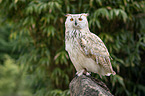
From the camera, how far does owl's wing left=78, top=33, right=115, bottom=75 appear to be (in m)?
1.37

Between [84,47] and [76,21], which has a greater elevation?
[76,21]

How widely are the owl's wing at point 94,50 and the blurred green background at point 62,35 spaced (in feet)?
2.95

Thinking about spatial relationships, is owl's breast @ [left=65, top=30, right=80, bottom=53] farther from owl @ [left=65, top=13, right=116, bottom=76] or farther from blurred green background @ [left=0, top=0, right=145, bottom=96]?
blurred green background @ [left=0, top=0, right=145, bottom=96]

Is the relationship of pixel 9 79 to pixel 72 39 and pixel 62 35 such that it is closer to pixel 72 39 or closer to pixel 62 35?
pixel 62 35

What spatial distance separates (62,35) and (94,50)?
3.86 feet

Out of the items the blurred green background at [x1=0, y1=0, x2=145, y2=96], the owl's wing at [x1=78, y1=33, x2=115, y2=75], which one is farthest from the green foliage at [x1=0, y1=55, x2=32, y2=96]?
the owl's wing at [x1=78, y1=33, x2=115, y2=75]

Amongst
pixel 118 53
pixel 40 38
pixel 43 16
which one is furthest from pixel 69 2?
pixel 118 53

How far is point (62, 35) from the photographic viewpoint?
249 centimetres

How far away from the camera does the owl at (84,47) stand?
1.37 metres

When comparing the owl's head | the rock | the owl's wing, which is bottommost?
the rock

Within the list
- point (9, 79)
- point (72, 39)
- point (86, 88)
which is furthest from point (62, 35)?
point (9, 79)

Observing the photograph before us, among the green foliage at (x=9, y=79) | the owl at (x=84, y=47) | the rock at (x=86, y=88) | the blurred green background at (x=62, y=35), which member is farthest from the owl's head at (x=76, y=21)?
the green foliage at (x=9, y=79)

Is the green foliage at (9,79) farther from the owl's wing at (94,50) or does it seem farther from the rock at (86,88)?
the owl's wing at (94,50)

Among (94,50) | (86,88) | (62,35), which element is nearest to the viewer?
(86,88)
